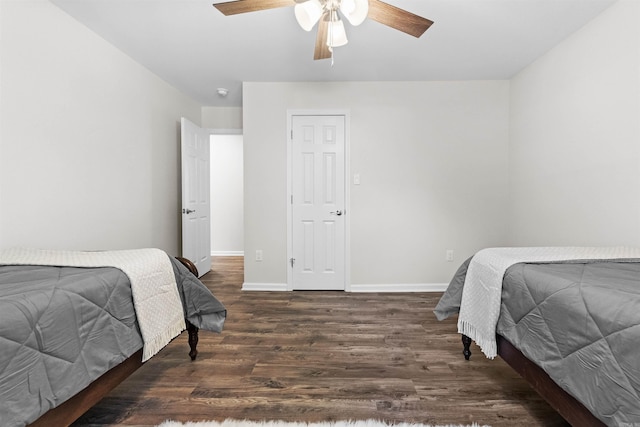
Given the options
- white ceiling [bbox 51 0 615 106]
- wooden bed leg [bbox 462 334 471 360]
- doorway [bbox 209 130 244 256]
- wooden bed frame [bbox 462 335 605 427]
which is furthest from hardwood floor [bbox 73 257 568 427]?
doorway [bbox 209 130 244 256]

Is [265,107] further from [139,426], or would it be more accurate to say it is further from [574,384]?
[574,384]

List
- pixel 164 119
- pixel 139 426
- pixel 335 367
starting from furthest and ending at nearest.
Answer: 1. pixel 164 119
2. pixel 335 367
3. pixel 139 426

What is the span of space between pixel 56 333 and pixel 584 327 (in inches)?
70.9

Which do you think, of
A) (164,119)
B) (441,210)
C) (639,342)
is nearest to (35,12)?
(164,119)

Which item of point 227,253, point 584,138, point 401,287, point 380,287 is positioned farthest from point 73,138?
point 227,253

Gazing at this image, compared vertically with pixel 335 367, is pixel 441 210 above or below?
above

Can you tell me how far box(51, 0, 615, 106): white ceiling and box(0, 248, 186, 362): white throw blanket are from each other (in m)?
1.74

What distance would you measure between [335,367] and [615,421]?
1355 mm

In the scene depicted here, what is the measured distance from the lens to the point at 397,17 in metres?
1.74

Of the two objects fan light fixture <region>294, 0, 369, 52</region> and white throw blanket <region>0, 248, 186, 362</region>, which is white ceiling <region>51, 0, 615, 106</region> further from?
white throw blanket <region>0, 248, 186, 362</region>

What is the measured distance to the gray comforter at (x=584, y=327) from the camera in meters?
0.96

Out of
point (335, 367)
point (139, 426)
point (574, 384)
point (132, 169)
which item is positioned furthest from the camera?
point (132, 169)

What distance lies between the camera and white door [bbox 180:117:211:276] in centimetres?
389

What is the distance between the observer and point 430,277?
3.78 m
